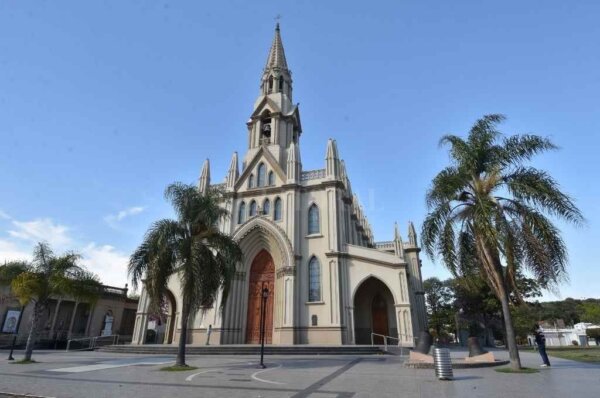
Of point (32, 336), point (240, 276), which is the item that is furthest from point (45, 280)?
point (240, 276)

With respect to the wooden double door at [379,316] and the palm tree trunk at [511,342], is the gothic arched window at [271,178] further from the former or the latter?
the palm tree trunk at [511,342]

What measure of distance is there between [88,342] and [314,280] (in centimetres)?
2041

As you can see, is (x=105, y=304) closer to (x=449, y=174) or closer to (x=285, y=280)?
(x=285, y=280)

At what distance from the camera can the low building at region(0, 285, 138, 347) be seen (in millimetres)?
26406

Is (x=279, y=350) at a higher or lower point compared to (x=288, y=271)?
lower

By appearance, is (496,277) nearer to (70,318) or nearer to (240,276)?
(240,276)

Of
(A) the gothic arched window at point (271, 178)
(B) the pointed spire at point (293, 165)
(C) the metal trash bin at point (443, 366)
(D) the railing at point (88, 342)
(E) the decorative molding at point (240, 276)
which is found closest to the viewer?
(C) the metal trash bin at point (443, 366)

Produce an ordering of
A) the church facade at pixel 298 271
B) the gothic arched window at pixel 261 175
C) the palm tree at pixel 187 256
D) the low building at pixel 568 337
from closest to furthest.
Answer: the palm tree at pixel 187 256, the church facade at pixel 298 271, the gothic arched window at pixel 261 175, the low building at pixel 568 337

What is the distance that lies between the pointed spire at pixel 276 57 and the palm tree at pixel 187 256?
26107mm

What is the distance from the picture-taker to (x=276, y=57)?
125 ft

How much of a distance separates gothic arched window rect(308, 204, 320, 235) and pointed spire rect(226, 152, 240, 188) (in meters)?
7.60

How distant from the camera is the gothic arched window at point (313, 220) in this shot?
26455 mm

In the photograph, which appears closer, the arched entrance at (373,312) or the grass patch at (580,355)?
the grass patch at (580,355)

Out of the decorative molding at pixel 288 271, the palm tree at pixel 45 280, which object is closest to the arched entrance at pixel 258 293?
the decorative molding at pixel 288 271
